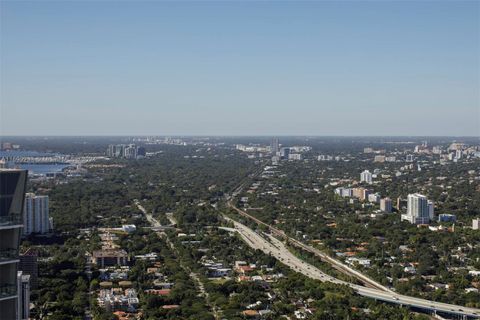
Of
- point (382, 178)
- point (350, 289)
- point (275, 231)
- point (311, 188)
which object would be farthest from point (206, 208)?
point (382, 178)

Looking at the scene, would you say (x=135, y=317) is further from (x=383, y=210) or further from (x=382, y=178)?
(x=382, y=178)

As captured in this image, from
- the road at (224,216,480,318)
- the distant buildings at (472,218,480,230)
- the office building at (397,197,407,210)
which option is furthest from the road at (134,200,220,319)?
the office building at (397,197,407,210)

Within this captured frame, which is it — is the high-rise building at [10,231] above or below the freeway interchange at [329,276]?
above

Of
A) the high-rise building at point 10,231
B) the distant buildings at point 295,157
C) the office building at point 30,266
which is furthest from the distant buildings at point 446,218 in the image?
the distant buildings at point 295,157

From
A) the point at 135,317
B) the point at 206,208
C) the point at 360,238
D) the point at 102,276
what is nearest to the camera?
the point at 135,317

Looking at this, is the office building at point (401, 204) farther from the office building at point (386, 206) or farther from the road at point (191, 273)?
the road at point (191, 273)

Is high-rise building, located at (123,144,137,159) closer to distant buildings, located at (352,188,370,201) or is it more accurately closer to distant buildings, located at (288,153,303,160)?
distant buildings, located at (288,153,303,160)

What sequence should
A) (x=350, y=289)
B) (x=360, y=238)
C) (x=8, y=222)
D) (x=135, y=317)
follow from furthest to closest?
1. (x=360, y=238)
2. (x=350, y=289)
3. (x=135, y=317)
4. (x=8, y=222)
